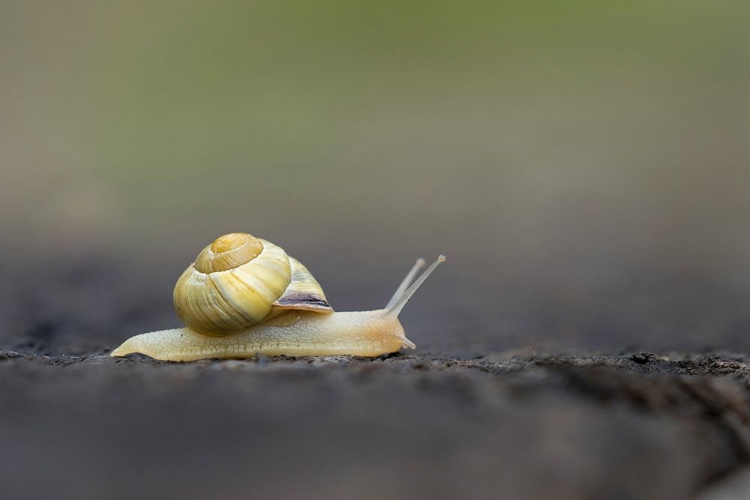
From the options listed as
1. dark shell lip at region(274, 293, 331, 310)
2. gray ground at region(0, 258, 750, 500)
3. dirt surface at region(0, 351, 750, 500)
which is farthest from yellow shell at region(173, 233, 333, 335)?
dirt surface at region(0, 351, 750, 500)

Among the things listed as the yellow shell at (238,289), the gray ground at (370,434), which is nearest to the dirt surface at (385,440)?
the gray ground at (370,434)

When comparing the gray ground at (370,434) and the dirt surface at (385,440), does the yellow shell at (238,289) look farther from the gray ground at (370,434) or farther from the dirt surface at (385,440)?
the dirt surface at (385,440)

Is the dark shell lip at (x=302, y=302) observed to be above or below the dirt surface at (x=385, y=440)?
above

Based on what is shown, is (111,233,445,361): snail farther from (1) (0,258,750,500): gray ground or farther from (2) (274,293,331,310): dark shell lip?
(1) (0,258,750,500): gray ground

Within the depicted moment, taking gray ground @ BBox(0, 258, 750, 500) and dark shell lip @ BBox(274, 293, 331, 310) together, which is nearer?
gray ground @ BBox(0, 258, 750, 500)

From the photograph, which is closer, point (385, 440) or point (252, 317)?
point (385, 440)

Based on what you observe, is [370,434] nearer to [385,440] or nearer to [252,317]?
[385,440]

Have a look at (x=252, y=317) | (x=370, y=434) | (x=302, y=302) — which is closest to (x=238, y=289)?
(x=252, y=317)

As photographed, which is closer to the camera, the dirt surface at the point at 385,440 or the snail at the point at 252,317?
the dirt surface at the point at 385,440
